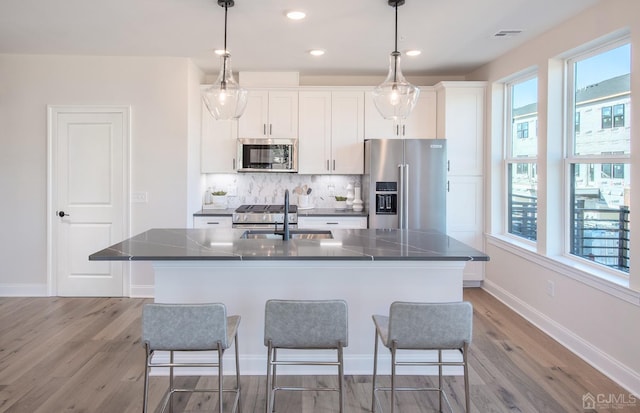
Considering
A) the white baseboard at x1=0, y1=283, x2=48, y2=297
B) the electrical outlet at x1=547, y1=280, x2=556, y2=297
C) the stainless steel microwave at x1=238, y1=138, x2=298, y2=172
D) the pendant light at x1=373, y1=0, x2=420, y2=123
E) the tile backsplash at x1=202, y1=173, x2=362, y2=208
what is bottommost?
the white baseboard at x1=0, y1=283, x2=48, y2=297

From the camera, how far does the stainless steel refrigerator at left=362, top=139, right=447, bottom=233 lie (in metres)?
4.99

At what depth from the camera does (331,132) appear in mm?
5352

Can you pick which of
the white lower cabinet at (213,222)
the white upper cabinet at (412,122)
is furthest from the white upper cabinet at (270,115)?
the white lower cabinet at (213,222)

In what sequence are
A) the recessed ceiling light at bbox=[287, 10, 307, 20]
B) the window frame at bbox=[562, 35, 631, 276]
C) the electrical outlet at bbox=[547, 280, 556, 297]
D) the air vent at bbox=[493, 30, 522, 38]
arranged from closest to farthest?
1. the recessed ceiling light at bbox=[287, 10, 307, 20]
2. the window frame at bbox=[562, 35, 631, 276]
3. the electrical outlet at bbox=[547, 280, 556, 297]
4. the air vent at bbox=[493, 30, 522, 38]

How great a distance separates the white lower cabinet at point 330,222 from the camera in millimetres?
5086

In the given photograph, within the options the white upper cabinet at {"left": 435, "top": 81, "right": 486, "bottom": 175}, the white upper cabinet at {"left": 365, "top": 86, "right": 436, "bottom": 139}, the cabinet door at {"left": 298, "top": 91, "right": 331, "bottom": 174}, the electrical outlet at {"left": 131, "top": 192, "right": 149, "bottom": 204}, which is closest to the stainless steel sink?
the cabinet door at {"left": 298, "top": 91, "right": 331, "bottom": 174}

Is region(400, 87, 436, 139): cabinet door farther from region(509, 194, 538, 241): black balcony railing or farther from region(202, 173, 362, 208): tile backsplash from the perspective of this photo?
region(509, 194, 538, 241): black balcony railing

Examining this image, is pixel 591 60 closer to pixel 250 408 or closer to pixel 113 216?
pixel 250 408

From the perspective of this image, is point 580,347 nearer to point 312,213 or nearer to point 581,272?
point 581,272

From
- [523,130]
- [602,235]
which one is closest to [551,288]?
[602,235]

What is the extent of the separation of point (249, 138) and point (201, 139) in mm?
577

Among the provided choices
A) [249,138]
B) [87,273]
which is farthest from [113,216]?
[249,138]

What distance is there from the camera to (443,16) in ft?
11.5
